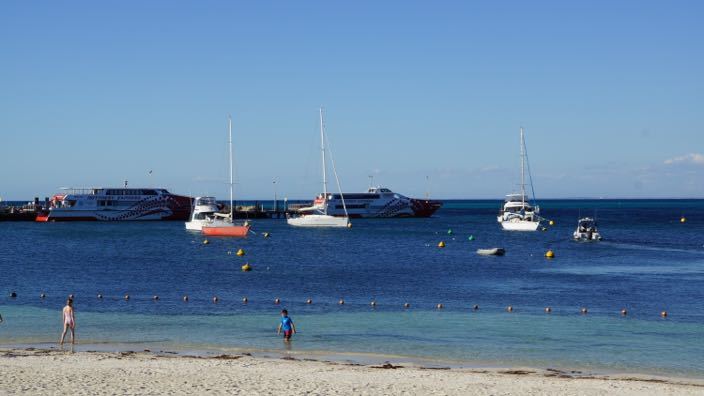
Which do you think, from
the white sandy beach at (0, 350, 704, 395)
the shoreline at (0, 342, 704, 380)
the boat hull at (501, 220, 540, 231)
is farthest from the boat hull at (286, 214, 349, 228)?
the white sandy beach at (0, 350, 704, 395)

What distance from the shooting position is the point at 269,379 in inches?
1061

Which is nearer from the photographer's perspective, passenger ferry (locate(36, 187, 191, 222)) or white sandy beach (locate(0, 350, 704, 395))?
white sandy beach (locate(0, 350, 704, 395))

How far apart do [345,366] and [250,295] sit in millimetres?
23021

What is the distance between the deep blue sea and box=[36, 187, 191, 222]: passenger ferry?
61.4 m

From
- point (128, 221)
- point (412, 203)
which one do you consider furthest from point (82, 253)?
point (412, 203)

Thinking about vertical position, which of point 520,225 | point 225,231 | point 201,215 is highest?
point 201,215

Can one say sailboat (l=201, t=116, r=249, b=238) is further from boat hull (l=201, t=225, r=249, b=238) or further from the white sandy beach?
the white sandy beach

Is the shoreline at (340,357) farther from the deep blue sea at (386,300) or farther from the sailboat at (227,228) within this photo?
the sailboat at (227,228)

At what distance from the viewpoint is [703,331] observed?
39.0 m

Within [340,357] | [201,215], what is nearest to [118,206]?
[201,215]

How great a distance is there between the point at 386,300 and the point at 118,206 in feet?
393

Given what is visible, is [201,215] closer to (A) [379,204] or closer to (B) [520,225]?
(B) [520,225]

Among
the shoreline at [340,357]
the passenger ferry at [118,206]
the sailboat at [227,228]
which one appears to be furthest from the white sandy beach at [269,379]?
the passenger ferry at [118,206]

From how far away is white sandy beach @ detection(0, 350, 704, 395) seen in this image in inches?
993
